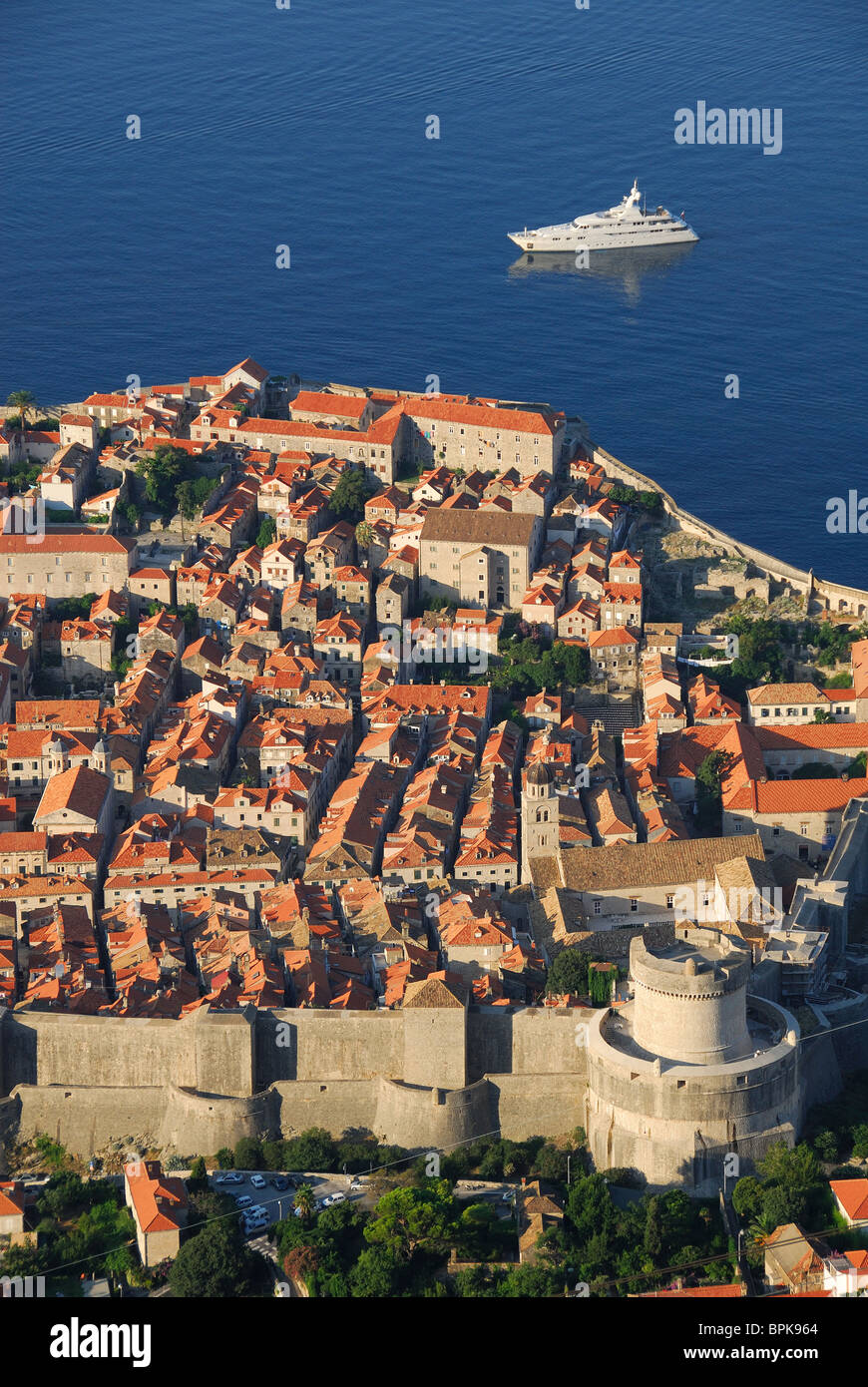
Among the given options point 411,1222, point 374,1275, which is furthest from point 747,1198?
point 374,1275

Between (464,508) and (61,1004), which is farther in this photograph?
(464,508)

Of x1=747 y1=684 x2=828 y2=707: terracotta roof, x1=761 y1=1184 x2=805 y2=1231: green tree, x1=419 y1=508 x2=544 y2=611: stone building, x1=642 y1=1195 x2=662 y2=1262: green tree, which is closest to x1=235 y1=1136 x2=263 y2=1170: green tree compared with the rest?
x1=642 y1=1195 x2=662 y2=1262: green tree

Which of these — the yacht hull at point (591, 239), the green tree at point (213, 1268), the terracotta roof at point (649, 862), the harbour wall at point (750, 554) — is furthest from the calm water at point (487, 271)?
the green tree at point (213, 1268)

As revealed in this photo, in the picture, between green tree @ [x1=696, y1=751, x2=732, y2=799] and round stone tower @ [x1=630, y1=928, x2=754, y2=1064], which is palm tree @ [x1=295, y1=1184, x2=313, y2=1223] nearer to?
round stone tower @ [x1=630, y1=928, x2=754, y2=1064]

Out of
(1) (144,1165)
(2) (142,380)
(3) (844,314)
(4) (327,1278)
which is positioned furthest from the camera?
(3) (844,314)

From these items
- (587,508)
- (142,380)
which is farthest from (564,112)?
(587,508)

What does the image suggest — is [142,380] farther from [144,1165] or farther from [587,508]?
[144,1165]

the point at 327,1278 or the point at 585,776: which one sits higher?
the point at 585,776
